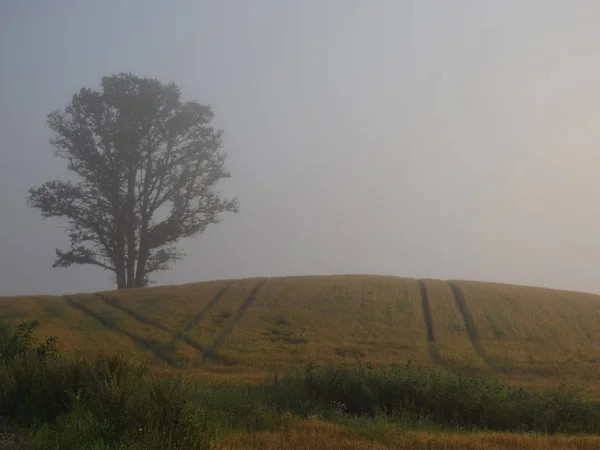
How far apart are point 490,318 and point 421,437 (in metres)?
19.9

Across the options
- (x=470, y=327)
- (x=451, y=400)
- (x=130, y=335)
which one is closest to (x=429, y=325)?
(x=470, y=327)

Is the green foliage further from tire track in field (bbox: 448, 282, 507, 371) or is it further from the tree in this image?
the tree

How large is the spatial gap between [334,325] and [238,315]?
511cm

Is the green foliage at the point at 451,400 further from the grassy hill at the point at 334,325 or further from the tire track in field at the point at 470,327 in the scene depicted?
the tire track in field at the point at 470,327

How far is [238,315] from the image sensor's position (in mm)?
29000

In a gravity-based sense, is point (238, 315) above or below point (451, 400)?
above

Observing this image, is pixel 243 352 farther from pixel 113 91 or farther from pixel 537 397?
pixel 113 91

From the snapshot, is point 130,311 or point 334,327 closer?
point 334,327

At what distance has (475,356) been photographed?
22.8 meters

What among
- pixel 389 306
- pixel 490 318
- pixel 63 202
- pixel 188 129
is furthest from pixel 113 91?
pixel 490 318

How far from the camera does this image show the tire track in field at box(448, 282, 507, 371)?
22.0 meters

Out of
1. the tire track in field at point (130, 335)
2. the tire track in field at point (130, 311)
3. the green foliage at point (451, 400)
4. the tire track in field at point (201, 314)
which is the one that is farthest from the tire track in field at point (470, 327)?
the tire track in field at point (130, 311)

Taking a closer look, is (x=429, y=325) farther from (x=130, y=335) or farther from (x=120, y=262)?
(x=120, y=262)

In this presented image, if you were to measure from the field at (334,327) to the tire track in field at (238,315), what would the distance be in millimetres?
61
